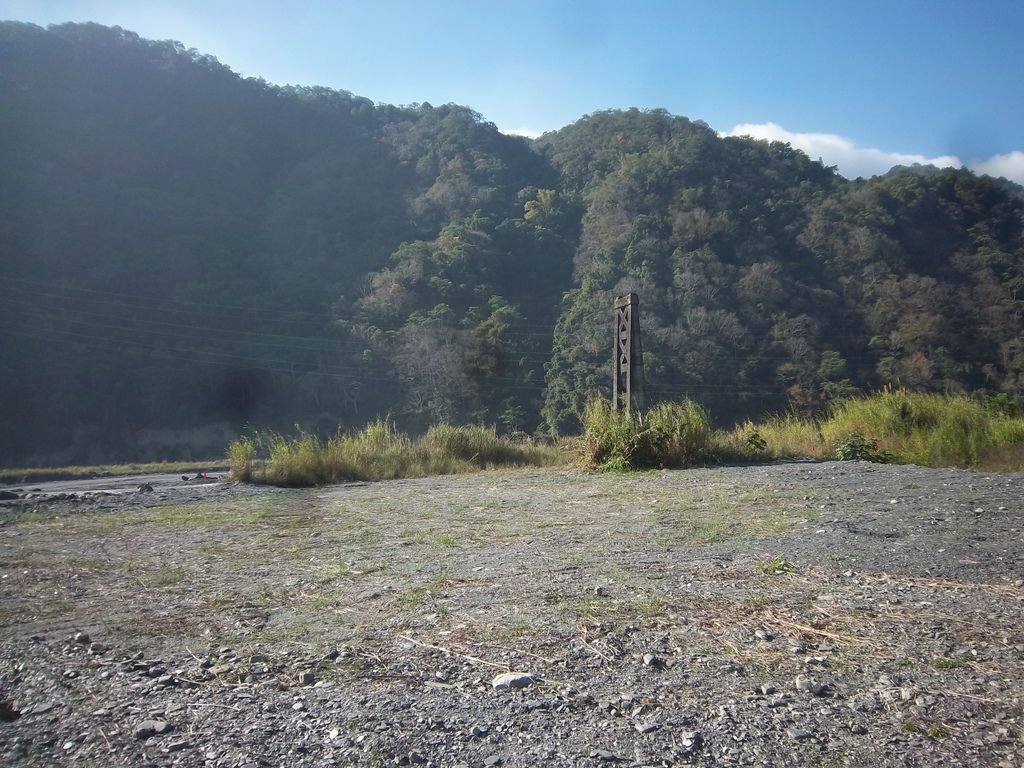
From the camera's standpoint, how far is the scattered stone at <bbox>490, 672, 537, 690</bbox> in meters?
2.68

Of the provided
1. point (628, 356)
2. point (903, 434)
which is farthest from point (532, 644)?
point (628, 356)

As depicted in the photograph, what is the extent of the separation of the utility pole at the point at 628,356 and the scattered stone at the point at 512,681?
10.6m

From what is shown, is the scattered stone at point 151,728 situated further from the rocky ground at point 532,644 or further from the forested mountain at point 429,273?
the forested mountain at point 429,273

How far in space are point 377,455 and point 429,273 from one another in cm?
1739

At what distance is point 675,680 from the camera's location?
271 cm

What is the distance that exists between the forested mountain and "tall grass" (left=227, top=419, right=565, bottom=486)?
7164 millimetres

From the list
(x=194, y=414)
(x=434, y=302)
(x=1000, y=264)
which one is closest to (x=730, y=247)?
(x=1000, y=264)

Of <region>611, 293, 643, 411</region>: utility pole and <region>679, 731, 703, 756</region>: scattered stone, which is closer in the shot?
<region>679, 731, 703, 756</region>: scattered stone

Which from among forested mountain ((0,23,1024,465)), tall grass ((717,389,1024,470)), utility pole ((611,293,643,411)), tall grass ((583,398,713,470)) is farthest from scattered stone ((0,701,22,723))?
forested mountain ((0,23,1024,465))

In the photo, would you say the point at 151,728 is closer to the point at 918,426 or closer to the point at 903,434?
the point at 903,434

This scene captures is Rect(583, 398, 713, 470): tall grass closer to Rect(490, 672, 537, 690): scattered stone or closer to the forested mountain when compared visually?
Rect(490, 672, 537, 690): scattered stone

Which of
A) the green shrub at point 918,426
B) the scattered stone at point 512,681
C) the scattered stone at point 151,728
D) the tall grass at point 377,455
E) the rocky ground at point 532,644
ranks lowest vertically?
the tall grass at point 377,455

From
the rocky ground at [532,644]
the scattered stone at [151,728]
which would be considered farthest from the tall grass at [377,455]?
the scattered stone at [151,728]

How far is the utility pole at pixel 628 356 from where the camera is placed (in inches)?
535
